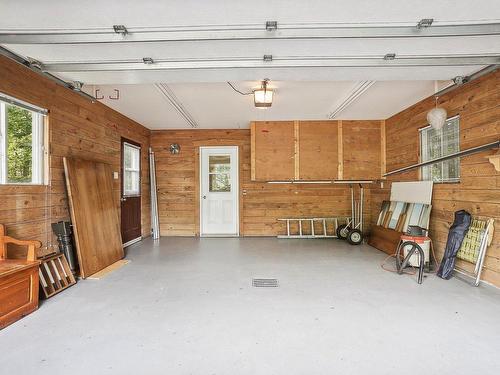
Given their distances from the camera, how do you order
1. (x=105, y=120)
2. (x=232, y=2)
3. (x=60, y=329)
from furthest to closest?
1. (x=105, y=120)
2. (x=60, y=329)
3. (x=232, y=2)

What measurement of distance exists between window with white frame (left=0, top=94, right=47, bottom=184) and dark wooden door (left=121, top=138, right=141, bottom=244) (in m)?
1.95

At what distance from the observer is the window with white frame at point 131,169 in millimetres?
5348

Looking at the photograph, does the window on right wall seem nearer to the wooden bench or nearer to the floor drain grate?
the floor drain grate

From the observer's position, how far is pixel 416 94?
13.2ft

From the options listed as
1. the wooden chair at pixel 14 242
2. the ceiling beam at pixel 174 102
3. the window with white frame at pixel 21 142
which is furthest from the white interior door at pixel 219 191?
the wooden chair at pixel 14 242

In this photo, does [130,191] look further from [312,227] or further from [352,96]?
[352,96]

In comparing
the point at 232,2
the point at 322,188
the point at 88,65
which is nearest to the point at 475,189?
the point at 322,188

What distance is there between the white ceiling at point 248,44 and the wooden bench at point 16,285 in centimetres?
184

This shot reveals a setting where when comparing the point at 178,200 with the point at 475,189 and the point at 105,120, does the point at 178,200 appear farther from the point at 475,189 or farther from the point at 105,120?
the point at 475,189

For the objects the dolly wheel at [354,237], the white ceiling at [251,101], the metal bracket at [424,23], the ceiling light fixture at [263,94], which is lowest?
the dolly wheel at [354,237]

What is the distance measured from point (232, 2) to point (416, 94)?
346 centimetres

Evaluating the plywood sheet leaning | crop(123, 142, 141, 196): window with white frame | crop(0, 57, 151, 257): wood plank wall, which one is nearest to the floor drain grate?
the plywood sheet leaning

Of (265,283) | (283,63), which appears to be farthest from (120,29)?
(265,283)

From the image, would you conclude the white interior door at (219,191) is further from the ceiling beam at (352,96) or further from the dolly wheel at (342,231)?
the ceiling beam at (352,96)
